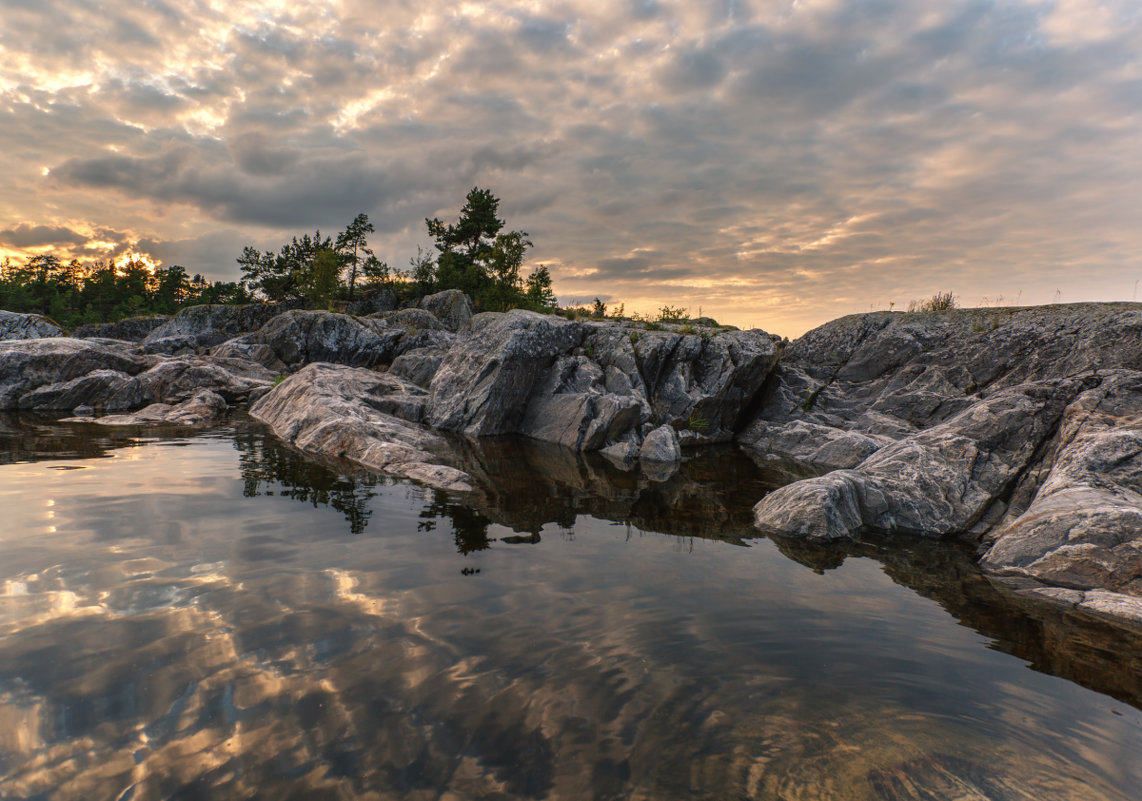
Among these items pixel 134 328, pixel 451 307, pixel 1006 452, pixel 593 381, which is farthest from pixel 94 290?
pixel 1006 452

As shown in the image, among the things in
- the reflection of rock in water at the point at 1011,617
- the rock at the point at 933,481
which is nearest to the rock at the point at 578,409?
the rock at the point at 933,481

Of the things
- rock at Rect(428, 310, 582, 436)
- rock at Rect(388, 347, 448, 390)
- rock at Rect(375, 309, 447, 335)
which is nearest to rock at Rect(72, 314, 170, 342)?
rock at Rect(375, 309, 447, 335)

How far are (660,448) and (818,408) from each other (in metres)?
9.19

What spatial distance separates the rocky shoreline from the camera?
7871mm

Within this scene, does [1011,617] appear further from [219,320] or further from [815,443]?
[219,320]

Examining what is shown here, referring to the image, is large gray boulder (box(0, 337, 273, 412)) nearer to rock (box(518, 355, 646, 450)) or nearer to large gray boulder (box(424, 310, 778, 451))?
large gray boulder (box(424, 310, 778, 451))

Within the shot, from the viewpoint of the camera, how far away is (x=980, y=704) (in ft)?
13.5

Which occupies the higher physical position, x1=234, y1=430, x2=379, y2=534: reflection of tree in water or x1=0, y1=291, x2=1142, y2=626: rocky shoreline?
x1=0, y1=291, x2=1142, y2=626: rocky shoreline

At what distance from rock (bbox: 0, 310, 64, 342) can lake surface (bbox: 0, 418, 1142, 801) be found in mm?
37911

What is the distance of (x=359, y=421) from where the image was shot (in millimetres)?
13656

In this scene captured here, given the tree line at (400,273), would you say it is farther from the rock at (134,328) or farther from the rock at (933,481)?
the rock at (933,481)

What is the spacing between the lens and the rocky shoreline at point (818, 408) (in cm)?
787

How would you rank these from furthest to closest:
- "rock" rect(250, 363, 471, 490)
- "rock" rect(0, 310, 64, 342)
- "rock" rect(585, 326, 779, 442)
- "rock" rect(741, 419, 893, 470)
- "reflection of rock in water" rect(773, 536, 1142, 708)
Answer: "rock" rect(0, 310, 64, 342) < "rock" rect(585, 326, 779, 442) < "rock" rect(741, 419, 893, 470) < "rock" rect(250, 363, 471, 490) < "reflection of rock in water" rect(773, 536, 1142, 708)

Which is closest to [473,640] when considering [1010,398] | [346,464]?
[346,464]
